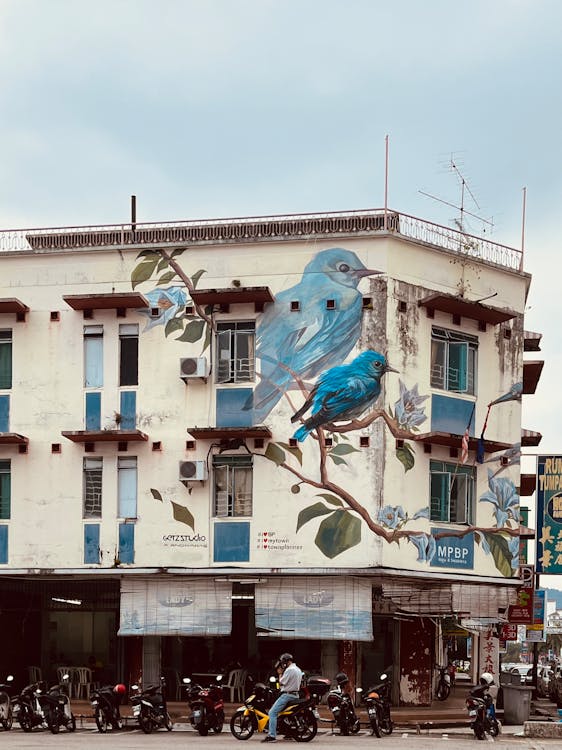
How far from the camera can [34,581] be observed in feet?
112

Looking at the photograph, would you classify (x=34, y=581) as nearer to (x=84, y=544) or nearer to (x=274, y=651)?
(x=84, y=544)

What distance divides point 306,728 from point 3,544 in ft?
35.5

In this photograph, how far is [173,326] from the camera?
107ft

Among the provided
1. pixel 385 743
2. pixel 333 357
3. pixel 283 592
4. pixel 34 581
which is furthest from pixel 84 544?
pixel 385 743

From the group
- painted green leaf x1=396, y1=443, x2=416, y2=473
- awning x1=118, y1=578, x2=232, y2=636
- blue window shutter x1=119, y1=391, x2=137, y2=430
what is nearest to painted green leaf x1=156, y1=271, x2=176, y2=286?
blue window shutter x1=119, y1=391, x2=137, y2=430

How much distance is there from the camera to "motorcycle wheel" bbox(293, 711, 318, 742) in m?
25.2

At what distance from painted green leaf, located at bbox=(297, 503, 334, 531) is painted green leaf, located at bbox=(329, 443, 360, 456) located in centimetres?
126

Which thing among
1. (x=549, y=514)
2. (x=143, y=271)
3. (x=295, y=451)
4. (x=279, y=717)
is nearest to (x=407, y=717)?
(x=549, y=514)

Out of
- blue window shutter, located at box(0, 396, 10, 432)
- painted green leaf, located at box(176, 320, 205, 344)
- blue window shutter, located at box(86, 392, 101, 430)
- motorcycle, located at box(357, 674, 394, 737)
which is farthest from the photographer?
blue window shutter, located at box(0, 396, 10, 432)

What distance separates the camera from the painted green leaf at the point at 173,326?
32.6m

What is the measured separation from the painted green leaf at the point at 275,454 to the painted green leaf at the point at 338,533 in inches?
70.3

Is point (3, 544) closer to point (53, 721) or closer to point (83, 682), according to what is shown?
point (83, 682)

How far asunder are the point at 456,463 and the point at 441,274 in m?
4.69

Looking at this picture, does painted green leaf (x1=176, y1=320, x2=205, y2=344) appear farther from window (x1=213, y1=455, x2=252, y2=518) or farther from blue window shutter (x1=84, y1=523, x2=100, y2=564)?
blue window shutter (x1=84, y1=523, x2=100, y2=564)
